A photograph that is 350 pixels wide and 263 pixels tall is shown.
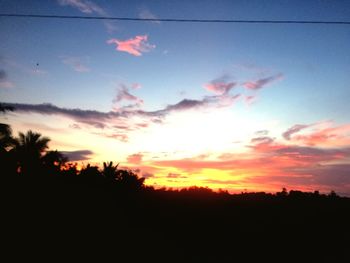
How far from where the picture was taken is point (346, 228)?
76.8 feet

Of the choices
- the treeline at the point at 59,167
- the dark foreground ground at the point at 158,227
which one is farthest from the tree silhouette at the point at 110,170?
the dark foreground ground at the point at 158,227

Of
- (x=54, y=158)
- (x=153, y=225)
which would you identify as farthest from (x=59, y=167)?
(x=153, y=225)

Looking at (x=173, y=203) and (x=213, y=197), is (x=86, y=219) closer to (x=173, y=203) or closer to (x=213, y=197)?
(x=173, y=203)

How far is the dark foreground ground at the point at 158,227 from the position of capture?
51.5 feet

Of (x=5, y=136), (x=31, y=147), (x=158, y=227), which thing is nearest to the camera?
(x=158, y=227)

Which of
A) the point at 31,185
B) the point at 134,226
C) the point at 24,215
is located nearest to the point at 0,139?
the point at 31,185

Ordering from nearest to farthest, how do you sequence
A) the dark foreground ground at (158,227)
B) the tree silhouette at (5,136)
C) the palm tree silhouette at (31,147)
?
the dark foreground ground at (158,227) → the tree silhouette at (5,136) → the palm tree silhouette at (31,147)

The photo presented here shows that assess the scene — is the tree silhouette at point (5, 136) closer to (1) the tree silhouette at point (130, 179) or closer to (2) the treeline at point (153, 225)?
(2) the treeline at point (153, 225)

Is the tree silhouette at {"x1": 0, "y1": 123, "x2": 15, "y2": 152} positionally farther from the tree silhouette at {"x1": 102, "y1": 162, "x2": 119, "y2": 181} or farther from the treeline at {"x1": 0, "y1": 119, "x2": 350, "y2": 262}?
the tree silhouette at {"x1": 102, "y1": 162, "x2": 119, "y2": 181}

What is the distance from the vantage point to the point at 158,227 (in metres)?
20.7

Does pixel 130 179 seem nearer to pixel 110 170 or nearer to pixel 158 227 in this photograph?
pixel 110 170

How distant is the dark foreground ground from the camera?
51.5 ft

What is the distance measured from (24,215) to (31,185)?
237 cm

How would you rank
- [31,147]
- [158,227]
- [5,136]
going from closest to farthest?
[158,227] < [5,136] < [31,147]
